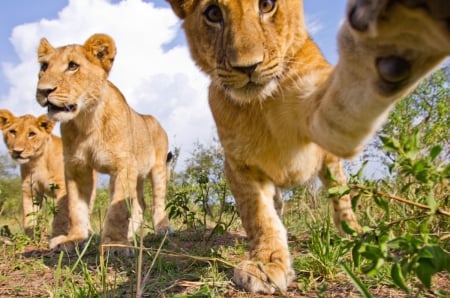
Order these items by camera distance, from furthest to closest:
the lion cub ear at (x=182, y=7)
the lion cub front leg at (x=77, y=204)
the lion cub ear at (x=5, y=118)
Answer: the lion cub ear at (x=5, y=118), the lion cub front leg at (x=77, y=204), the lion cub ear at (x=182, y=7)

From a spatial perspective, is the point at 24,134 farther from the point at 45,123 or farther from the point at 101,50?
the point at 101,50

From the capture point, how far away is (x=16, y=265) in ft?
13.9

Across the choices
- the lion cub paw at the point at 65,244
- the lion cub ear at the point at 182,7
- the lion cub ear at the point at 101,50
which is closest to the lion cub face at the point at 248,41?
the lion cub ear at the point at 182,7

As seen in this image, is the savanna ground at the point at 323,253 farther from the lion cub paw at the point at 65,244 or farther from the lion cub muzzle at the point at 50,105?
the lion cub muzzle at the point at 50,105

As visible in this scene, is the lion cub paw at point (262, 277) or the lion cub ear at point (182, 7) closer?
the lion cub paw at point (262, 277)

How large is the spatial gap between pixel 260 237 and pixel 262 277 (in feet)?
1.39

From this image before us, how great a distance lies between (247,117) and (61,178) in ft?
19.9

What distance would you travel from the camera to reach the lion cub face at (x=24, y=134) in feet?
27.6

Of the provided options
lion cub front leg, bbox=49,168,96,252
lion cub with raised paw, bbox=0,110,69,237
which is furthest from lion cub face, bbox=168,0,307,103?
lion cub with raised paw, bbox=0,110,69,237

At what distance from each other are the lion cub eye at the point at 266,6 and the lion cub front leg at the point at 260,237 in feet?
3.29

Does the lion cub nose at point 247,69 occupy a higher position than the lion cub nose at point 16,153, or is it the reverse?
the lion cub nose at point 16,153

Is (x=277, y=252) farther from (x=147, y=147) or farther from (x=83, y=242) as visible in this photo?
(x=147, y=147)

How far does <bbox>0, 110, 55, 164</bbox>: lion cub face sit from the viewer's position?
8.41m

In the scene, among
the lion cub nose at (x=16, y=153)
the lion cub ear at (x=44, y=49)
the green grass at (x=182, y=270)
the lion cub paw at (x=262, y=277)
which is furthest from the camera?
the lion cub nose at (x=16, y=153)
